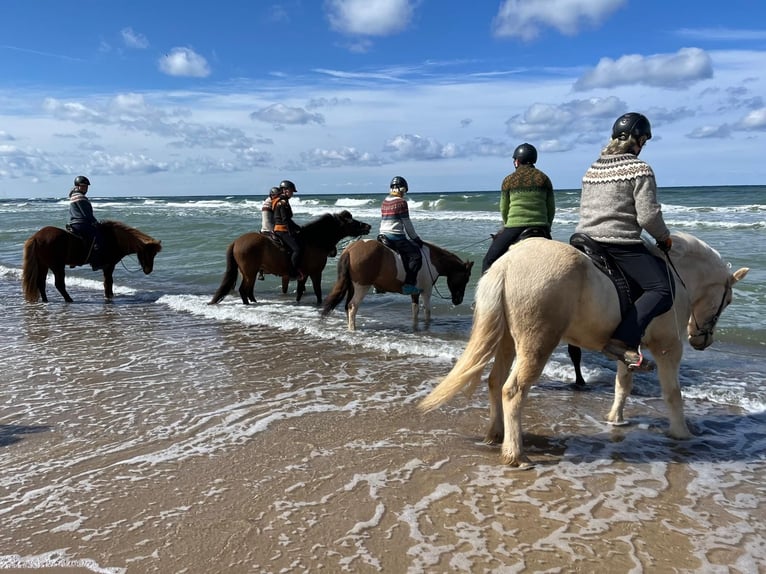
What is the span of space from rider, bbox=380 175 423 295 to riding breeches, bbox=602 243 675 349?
4948 mm

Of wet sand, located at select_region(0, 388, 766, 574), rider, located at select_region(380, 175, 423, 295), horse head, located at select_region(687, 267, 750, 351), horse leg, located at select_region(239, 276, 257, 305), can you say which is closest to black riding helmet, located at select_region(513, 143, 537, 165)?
horse head, located at select_region(687, 267, 750, 351)

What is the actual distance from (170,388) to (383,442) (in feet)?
8.43

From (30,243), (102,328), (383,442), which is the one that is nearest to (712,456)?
(383,442)

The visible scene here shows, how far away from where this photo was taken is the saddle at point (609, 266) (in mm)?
4305

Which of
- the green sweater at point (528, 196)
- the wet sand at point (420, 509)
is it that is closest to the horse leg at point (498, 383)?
the wet sand at point (420, 509)

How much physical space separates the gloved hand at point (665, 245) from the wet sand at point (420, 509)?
151 cm

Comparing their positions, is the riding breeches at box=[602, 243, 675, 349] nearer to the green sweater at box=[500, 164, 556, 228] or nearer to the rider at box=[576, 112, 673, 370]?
the rider at box=[576, 112, 673, 370]

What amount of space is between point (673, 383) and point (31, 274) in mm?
11624

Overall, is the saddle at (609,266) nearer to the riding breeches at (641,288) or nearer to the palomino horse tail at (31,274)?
the riding breeches at (641,288)

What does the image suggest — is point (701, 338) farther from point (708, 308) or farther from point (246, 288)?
point (246, 288)

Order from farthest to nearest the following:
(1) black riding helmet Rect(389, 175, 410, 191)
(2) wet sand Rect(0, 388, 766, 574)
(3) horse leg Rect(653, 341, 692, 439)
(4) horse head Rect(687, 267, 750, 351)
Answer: (1) black riding helmet Rect(389, 175, 410, 191)
(4) horse head Rect(687, 267, 750, 351)
(3) horse leg Rect(653, 341, 692, 439)
(2) wet sand Rect(0, 388, 766, 574)

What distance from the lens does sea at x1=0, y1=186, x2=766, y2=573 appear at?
3145mm

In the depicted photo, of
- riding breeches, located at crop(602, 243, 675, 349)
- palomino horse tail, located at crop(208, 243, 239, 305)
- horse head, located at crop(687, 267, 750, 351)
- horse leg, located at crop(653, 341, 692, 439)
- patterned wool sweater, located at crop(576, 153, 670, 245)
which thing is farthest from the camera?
palomino horse tail, located at crop(208, 243, 239, 305)

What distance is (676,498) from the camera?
3.76 meters
